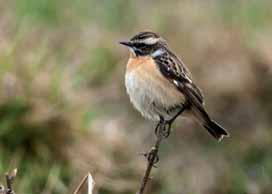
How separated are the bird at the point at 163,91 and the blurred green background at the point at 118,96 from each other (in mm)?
2054

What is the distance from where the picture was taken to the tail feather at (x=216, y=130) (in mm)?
6429

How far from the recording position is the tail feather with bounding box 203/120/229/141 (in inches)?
253

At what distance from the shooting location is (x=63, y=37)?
38.2 feet

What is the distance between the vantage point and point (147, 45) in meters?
6.79

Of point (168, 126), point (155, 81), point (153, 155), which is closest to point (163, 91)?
point (155, 81)

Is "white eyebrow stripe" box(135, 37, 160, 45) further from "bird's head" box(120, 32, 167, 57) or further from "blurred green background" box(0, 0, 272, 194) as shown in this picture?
"blurred green background" box(0, 0, 272, 194)

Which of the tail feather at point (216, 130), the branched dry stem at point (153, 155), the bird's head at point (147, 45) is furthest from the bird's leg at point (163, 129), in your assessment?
the bird's head at point (147, 45)

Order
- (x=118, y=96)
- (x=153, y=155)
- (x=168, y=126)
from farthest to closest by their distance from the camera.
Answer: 1. (x=118, y=96)
2. (x=168, y=126)
3. (x=153, y=155)

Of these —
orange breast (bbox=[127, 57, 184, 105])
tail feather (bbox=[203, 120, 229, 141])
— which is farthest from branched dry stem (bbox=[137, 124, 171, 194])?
tail feather (bbox=[203, 120, 229, 141])

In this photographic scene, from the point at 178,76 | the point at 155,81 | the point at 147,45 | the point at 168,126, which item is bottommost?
the point at 168,126

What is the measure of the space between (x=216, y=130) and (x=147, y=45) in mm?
730

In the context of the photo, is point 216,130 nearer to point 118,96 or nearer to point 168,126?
point 168,126

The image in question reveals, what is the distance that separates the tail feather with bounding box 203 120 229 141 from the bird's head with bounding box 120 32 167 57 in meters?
0.58

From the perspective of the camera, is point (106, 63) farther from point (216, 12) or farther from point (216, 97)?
point (216, 12)
